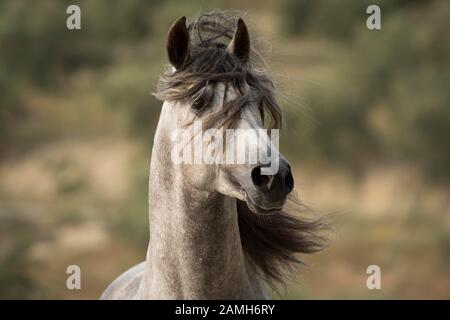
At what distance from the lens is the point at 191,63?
12.1 ft

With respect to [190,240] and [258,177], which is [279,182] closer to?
[258,177]

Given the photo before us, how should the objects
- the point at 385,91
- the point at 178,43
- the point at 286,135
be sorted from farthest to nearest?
the point at 385,91, the point at 286,135, the point at 178,43

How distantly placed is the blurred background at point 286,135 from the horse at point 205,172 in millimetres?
10135

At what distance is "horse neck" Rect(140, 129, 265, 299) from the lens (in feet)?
12.0

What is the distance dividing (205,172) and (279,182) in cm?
40

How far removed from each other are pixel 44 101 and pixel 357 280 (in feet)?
27.2

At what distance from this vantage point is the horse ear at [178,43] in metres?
3.60

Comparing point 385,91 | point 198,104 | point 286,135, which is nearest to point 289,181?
point 198,104

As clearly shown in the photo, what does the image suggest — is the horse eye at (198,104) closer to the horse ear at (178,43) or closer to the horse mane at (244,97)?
the horse mane at (244,97)

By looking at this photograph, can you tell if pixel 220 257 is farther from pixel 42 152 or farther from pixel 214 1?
pixel 214 1

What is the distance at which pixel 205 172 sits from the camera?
3531mm

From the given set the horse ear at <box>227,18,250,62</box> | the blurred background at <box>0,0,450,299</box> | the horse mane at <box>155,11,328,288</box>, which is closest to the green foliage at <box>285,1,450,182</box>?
the blurred background at <box>0,0,450,299</box>

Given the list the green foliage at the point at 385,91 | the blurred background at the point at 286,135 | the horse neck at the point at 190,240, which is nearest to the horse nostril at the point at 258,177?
the horse neck at the point at 190,240

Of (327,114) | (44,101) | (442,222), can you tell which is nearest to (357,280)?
(442,222)
